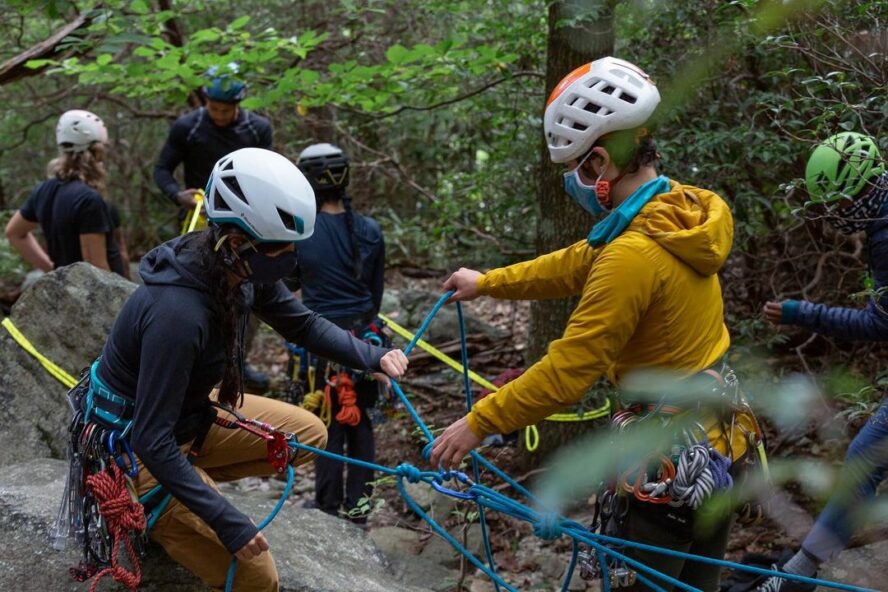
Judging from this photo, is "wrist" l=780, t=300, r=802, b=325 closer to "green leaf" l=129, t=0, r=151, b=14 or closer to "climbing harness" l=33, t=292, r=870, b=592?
"climbing harness" l=33, t=292, r=870, b=592

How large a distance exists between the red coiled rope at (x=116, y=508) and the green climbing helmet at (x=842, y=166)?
290 cm

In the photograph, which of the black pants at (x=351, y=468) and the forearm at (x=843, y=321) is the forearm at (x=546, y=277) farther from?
the black pants at (x=351, y=468)

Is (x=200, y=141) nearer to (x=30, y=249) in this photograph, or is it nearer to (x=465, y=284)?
(x=30, y=249)

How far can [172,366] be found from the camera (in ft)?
8.78

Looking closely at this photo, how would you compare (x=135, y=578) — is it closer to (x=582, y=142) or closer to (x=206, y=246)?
(x=206, y=246)

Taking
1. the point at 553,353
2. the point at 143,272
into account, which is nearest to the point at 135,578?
the point at 143,272

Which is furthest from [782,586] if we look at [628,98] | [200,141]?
[200,141]

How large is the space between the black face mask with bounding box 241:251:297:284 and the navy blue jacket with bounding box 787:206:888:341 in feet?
7.73

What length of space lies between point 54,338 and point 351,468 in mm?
1907

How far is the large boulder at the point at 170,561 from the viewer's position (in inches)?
129

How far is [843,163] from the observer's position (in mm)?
3617

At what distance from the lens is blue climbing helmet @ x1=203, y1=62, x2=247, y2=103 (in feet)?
18.2

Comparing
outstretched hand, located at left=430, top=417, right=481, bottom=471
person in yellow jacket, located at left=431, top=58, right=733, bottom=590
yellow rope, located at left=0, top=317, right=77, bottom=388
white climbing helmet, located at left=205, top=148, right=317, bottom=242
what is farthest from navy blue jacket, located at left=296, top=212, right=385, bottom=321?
outstretched hand, located at left=430, top=417, right=481, bottom=471

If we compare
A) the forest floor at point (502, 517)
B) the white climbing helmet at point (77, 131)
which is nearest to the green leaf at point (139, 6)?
the white climbing helmet at point (77, 131)
